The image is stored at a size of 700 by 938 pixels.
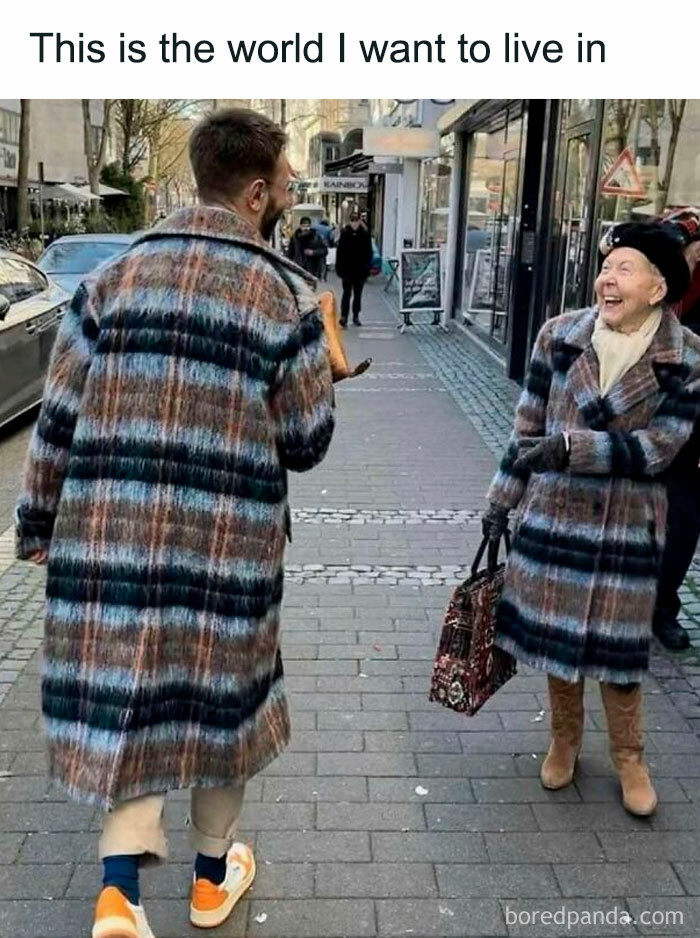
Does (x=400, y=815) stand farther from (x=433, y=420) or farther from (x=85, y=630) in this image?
(x=433, y=420)

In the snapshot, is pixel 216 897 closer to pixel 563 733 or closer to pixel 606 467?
pixel 563 733

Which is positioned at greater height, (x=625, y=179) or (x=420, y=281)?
(x=625, y=179)

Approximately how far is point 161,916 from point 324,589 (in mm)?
2448

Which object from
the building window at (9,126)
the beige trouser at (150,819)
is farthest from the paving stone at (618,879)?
the building window at (9,126)

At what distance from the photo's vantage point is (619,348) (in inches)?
114

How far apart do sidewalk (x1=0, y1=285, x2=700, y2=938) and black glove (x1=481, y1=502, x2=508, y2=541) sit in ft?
2.81

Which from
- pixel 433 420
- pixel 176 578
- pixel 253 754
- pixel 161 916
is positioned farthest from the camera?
pixel 433 420

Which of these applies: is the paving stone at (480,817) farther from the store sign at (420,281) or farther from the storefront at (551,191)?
the store sign at (420,281)

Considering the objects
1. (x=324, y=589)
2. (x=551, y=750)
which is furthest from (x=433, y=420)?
(x=551, y=750)

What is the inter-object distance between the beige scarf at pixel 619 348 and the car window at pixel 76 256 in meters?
11.6

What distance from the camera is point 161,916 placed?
265 cm

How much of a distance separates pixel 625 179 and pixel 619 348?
207 inches

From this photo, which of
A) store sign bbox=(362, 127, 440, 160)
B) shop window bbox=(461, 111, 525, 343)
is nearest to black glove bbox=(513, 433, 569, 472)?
shop window bbox=(461, 111, 525, 343)

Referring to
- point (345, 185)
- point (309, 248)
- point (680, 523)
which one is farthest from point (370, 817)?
point (345, 185)
